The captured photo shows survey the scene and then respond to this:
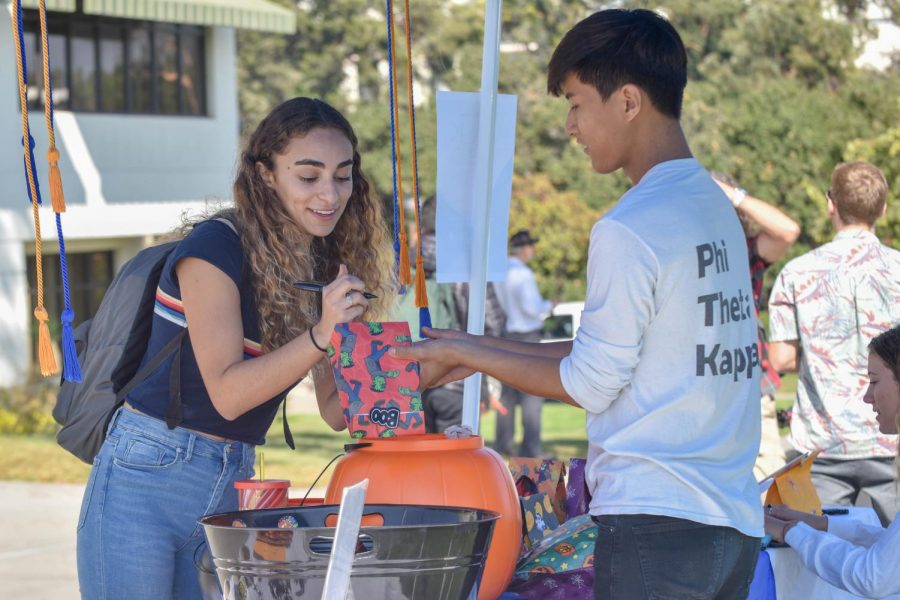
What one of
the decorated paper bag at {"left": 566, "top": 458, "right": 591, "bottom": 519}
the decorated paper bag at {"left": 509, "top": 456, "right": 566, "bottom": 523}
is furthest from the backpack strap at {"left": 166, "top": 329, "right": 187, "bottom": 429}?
the decorated paper bag at {"left": 566, "top": 458, "right": 591, "bottom": 519}

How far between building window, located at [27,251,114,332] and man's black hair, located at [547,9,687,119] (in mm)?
16045

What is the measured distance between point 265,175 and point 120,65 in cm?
1613

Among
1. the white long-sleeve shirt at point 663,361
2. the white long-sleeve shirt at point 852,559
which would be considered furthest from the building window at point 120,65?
the white long-sleeve shirt at point 663,361

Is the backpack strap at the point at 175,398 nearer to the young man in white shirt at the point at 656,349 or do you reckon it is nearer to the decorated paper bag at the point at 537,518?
the young man in white shirt at the point at 656,349

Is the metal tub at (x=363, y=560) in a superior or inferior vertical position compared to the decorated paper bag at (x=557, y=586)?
superior

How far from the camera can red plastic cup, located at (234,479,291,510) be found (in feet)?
8.80

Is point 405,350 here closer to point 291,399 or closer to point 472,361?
point 472,361

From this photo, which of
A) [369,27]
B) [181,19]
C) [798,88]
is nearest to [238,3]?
[181,19]

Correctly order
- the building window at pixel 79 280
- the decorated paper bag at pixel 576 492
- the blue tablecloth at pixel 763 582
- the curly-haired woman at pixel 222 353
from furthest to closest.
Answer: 1. the building window at pixel 79 280
2. the decorated paper bag at pixel 576 492
3. the blue tablecloth at pixel 763 582
4. the curly-haired woman at pixel 222 353

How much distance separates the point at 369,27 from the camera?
32.0m

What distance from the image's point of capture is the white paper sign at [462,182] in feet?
12.4

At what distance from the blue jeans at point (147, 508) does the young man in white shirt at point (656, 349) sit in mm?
808

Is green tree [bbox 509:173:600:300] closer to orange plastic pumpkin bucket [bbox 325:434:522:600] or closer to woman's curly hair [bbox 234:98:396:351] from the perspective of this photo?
woman's curly hair [bbox 234:98:396:351]

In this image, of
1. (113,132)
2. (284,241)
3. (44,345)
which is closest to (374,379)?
(284,241)
